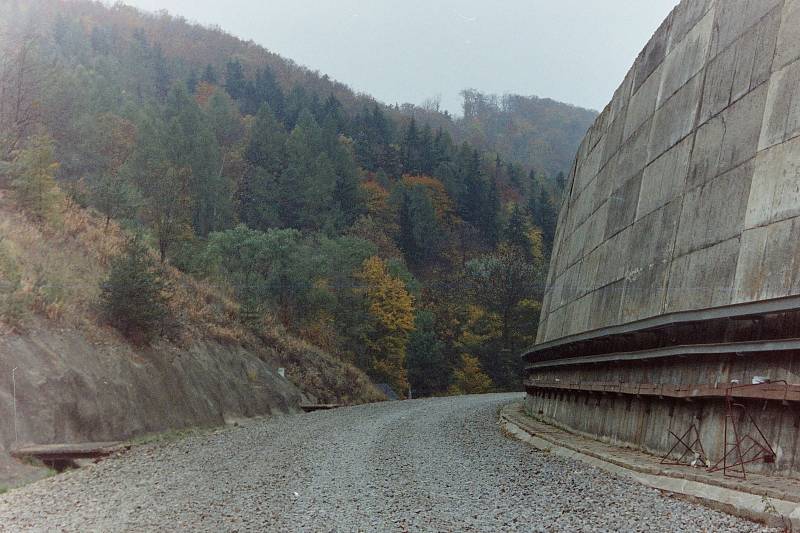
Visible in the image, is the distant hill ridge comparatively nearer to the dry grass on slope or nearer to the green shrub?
the dry grass on slope

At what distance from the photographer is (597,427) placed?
13914 millimetres

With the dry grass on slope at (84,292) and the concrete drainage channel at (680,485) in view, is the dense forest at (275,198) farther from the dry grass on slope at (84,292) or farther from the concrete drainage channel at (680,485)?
the concrete drainage channel at (680,485)

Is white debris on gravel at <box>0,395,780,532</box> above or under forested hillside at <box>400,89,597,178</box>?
under

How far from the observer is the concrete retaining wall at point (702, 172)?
837 cm

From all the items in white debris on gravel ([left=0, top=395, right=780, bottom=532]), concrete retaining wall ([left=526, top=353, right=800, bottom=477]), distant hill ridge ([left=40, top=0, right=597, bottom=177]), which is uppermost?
distant hill ridge ([left=40, top=0, right=597, bottom=177])

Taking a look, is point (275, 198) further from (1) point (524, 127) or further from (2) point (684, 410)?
(1) point (524, 127)

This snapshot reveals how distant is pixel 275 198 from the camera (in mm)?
88125

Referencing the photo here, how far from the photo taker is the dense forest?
2839 cm

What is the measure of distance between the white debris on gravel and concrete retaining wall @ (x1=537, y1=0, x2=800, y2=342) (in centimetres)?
288

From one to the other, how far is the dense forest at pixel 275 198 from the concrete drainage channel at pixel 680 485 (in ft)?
38.0

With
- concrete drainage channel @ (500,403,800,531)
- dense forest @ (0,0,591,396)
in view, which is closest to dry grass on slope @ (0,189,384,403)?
dense forest @ (0,0,591,396)

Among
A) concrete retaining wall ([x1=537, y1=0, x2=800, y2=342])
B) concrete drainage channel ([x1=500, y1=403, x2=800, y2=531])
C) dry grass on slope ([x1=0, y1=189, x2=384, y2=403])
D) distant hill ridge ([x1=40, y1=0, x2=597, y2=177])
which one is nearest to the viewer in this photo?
concrete drainage channel ([x1=500, y1=403, x2=800, y2=531])

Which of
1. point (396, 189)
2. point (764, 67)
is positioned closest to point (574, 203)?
point (764, 67)

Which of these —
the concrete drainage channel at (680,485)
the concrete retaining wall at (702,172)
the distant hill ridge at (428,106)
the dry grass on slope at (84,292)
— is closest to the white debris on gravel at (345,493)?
the concrete drainage channel at (680,485)
